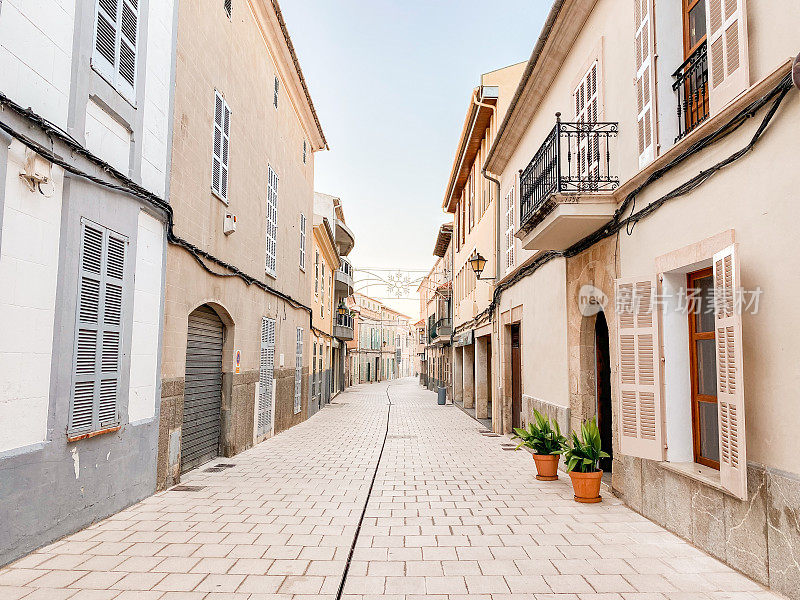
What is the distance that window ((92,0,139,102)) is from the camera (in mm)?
5773

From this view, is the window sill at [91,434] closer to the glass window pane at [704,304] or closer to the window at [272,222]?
the glass window pane at [704,304]

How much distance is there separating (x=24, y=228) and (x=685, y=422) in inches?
252

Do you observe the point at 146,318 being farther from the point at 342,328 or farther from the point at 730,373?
the point at 342,328

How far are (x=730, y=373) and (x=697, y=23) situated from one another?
12.4 ft

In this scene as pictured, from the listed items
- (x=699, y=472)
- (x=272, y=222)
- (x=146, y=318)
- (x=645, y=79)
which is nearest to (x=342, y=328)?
(x=272, y=222)

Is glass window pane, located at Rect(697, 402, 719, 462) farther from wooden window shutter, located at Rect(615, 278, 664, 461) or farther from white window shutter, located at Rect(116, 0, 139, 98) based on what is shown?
white window shutter, located at Rect(116, 0, 139, 98)

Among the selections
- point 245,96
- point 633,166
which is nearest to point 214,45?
point 245,96

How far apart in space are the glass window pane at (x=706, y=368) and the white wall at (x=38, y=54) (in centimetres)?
651

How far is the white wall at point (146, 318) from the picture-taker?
654 centimetres

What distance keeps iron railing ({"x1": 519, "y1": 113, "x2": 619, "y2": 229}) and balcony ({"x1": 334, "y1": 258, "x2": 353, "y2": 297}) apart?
70.9 feet

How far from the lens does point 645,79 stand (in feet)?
20.4

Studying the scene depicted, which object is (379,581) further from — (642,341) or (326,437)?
(326,437)

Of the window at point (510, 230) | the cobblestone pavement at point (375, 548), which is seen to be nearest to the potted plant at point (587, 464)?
the cobblestone pavement at point (375, 548)

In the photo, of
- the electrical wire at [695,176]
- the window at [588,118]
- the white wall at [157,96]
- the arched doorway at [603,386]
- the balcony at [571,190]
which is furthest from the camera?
the arched doorway at [603,386]
